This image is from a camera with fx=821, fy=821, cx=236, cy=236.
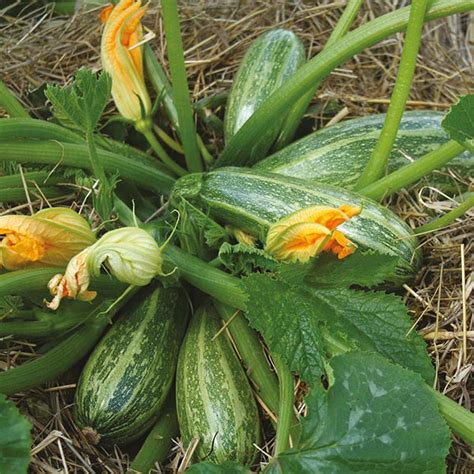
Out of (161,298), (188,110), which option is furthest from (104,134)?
(161,298)

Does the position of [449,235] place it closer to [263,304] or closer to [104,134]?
[263,304]

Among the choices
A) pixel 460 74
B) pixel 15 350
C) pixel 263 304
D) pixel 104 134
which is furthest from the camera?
pixel 460 74

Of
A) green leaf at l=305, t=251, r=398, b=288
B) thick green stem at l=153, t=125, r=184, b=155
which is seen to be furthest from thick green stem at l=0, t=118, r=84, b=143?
green leaf at l=305, t=251, r=398, b=288

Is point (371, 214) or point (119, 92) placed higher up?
point (119, 92)

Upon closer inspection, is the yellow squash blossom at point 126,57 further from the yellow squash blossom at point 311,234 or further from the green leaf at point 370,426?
the green leaf at point 370,426

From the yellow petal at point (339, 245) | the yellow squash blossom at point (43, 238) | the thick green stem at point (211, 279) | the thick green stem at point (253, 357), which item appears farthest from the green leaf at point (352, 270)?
the yellow squash blossom at point (43, 238)

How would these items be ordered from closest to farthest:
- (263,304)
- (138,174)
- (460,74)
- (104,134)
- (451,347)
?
(263,304) < (451,347) < (138,174) < (104,134) < (460,74)
